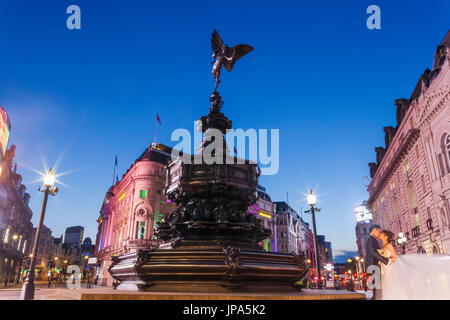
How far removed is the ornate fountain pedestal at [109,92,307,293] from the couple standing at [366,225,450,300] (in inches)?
52.2

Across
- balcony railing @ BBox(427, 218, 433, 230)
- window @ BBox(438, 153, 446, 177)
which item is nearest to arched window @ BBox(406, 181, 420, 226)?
balcony railing @ BBox(427, 218, 433, 230)

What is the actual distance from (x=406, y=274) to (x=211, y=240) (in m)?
3.48

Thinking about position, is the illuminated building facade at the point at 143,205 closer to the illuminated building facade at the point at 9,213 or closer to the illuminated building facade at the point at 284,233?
the illuminated building facade at the point at 9,213

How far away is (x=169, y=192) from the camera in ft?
22.4

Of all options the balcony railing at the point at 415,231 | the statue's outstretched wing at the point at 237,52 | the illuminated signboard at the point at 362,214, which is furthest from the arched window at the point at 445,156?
the illuminated signboard at the point at 362,214

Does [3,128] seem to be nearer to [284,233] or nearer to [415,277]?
[415,277]

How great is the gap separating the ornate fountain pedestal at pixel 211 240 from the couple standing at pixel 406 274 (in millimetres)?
1325

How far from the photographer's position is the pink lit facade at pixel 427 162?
2509 cm

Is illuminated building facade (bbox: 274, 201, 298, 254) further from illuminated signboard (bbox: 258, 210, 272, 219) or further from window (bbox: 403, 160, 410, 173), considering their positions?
window (bbox: 403, 160, 410, 173)

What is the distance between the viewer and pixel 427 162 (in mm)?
28312

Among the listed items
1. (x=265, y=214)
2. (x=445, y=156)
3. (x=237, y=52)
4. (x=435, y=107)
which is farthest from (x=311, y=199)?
(x=265, y=214)

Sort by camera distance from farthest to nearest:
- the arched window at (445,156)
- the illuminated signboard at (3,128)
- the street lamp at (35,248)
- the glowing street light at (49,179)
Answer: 1. the illuminated signboard at (3,128)
2. the arched window at (445,156)
3. the glowing street light at (49,179)
4. the street lamp at (35,248)

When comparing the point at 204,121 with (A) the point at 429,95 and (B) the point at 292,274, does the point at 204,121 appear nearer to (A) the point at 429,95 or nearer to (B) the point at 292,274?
(B) the point at 292,274
